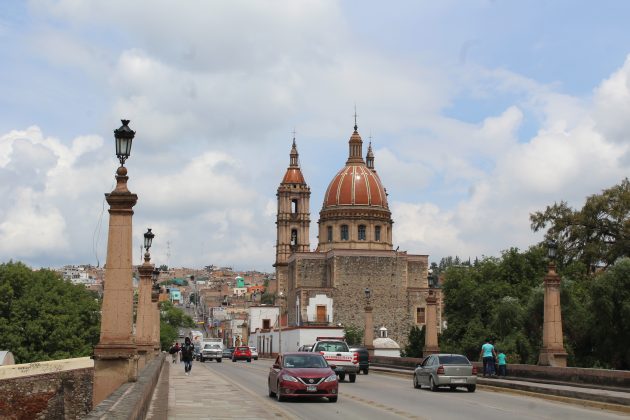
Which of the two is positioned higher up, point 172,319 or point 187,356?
point 172,319

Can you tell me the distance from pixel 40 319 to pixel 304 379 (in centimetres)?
4998

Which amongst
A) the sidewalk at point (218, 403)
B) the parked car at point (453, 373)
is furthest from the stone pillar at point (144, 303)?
the parked car at point (453, 373)

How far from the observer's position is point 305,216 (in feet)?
382

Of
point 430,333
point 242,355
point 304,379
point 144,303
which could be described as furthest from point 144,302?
point 242,355

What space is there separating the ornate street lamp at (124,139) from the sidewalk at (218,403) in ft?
16.8

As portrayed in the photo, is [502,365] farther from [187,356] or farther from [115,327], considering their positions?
[115,327]

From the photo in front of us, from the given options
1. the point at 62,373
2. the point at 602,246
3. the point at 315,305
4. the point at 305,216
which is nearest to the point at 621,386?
the point at 62,373

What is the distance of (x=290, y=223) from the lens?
116 m

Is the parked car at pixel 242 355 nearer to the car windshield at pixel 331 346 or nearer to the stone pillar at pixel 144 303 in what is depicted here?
the car windshield at pixel 331 346

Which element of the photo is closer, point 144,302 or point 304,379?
point 304,379

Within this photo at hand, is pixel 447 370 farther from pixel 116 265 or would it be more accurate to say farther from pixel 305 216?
pixel 305 216

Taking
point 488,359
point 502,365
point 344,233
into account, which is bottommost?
point 502,365

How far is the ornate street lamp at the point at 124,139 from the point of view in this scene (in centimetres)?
A: 1700

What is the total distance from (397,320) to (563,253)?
3315 centimetres
